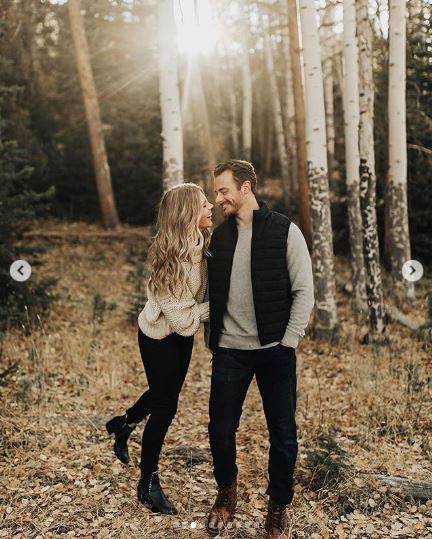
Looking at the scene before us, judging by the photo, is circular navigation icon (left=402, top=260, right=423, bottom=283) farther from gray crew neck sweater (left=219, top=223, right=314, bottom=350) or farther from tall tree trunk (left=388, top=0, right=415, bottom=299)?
gray crew neck sweater (left=219, top=223, right=314, bottom=350)

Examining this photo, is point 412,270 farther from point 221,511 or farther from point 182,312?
point 182,312

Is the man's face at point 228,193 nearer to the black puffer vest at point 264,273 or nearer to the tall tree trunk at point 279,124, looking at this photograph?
the black puffer vest at point 264,273

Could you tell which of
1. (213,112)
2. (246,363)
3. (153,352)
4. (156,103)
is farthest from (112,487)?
(213,112)

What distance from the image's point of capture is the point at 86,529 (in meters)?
3.88

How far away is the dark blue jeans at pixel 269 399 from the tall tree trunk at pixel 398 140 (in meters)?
7.85

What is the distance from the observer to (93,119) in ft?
47.6

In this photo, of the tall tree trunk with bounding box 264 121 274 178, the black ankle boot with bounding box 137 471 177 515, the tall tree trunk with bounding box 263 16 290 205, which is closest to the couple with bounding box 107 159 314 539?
the black ankle boot with bounding box 137 471 177 515

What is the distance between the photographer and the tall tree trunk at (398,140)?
9.66m

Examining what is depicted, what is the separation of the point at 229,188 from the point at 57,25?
1629cm

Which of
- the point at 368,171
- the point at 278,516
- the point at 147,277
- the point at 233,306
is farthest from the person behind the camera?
the point at 147,277

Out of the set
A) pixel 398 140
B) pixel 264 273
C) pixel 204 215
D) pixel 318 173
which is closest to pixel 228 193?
pixel 204 215

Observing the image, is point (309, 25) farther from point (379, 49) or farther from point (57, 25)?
point (57, 25)

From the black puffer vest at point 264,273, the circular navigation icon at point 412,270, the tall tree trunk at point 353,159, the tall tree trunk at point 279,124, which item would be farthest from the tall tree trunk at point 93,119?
the black puffer vest at point 264,273

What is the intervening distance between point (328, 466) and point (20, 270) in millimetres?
5808
